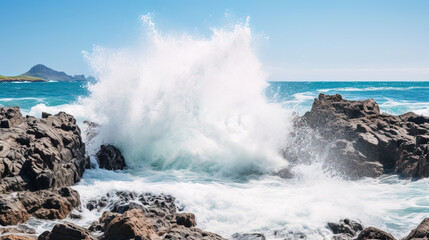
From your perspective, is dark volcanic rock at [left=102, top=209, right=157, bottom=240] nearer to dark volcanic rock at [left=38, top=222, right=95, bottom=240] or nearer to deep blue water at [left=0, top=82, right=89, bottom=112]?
dark volcanic rock at [left=38, top=222, right=95, bottom=240]

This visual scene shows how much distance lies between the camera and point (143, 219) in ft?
22.5

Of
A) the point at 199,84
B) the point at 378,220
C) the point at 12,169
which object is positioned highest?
the point at 199,84

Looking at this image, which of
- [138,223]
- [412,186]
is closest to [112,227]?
[138,223]

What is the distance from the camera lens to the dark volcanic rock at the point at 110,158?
12531 millimetres

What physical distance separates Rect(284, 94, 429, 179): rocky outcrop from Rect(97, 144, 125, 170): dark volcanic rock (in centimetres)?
569

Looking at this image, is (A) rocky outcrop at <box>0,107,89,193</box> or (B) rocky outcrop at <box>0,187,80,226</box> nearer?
(B) rocky outcrop at <box>0,187,80,226</box>

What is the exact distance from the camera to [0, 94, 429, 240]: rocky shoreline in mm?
6688

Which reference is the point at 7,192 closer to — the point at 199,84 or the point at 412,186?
the point at 199,84

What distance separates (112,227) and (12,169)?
390cm

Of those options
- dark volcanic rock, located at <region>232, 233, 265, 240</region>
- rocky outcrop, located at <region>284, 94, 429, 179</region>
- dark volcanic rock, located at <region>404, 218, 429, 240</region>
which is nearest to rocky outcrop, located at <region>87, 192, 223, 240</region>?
dark volcanic rock, located at <region>232, 233, 265, 240</region>

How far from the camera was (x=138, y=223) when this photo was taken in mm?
6352

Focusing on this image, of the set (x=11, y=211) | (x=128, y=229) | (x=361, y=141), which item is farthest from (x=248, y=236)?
(x=361, y=141)

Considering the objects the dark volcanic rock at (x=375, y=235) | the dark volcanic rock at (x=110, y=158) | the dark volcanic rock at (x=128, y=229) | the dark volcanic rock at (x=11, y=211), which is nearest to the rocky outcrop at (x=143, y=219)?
the dark volcanic rock at (x=128, y=229)

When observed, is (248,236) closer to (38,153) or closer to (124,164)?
(38,153)
